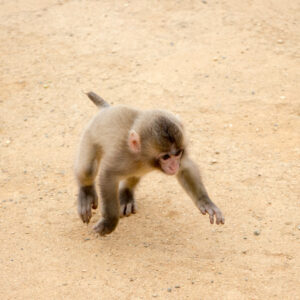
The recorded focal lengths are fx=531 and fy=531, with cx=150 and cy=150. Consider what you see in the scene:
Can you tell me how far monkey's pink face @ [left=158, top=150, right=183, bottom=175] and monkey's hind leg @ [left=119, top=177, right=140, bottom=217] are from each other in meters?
1.02

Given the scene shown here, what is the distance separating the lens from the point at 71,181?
6.74m

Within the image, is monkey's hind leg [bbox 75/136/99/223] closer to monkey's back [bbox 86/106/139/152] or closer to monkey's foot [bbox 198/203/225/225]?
monkey's back [bbox 86/106/139/152]

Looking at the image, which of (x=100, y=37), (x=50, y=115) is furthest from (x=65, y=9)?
(x=50, y=115)

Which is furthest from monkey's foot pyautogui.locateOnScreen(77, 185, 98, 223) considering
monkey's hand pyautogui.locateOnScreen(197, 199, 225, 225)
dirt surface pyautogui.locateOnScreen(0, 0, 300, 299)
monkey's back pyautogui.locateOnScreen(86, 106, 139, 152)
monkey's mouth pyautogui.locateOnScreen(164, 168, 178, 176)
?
monkey's hand pyautogui.locateOnScreen(197, 199, 225, 225)

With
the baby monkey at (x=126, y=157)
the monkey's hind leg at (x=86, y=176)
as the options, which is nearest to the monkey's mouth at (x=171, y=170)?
the baby monkey at (x=126, y=157)

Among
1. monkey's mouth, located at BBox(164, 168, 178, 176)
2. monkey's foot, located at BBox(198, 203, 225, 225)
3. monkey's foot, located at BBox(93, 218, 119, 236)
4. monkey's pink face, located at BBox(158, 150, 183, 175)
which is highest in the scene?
monkey's pink face, located at BBox(158, 150, 183, 175)

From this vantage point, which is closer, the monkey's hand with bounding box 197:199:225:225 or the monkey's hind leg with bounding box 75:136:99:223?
the monkey's hand with bounding box 197:199:225:225

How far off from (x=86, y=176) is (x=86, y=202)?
0.97 feet

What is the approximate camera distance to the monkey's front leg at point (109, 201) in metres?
5.29

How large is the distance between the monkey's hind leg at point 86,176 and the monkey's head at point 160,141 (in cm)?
76

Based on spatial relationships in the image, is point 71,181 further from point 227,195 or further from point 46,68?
point 46,68

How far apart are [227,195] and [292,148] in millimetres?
1411

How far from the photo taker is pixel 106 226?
5.43 m

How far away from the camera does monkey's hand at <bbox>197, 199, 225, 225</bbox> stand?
5.32m
